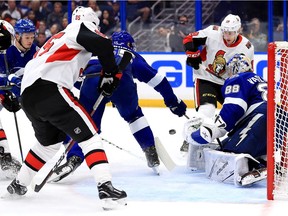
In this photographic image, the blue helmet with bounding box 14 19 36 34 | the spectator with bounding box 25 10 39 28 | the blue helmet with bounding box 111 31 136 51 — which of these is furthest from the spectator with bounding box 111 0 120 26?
the blue helmet with bounding box 111 31 136 51

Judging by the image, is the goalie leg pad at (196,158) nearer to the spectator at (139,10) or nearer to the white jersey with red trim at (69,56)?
the white jersey with red trim at (69,56)

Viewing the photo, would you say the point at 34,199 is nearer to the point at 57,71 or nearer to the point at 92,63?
the point at 57,71

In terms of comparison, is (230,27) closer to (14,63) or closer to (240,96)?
(240,96)

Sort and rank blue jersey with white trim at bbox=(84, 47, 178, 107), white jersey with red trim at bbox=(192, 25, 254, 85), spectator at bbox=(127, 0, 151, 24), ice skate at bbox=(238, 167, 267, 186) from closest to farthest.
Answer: ice skate at bbox=(238, 167, 267, 186) < blue jersey with white trim at bbox=(84, 47, 178, 107) < white jersey with red trim at bbox=(192, 25, 254, 85) < spectator at bbox=(127, 0, 151, 24)

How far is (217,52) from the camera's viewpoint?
19.4 feet

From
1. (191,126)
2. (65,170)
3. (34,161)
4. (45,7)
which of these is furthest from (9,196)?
(45,7)

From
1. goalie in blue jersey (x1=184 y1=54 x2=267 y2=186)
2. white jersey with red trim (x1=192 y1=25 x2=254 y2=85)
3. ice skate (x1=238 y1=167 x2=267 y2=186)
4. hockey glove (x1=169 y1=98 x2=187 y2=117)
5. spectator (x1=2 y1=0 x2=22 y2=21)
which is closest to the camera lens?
ice skate (x1=238 y1=167 x2=267 y2=186)

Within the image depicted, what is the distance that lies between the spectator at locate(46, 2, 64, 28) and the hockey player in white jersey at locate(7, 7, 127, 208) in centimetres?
518

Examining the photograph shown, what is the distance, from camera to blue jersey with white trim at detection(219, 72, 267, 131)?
469 centimetres

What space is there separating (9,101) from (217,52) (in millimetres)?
1530

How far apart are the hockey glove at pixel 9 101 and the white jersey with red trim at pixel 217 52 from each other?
4.54 ft

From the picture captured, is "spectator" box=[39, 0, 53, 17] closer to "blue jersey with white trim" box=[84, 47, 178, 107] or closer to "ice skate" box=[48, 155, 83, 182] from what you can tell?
"blue jersey with white trim" box=[84, 47, 178, 107]

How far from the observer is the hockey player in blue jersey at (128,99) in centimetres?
484

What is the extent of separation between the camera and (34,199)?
433cm
